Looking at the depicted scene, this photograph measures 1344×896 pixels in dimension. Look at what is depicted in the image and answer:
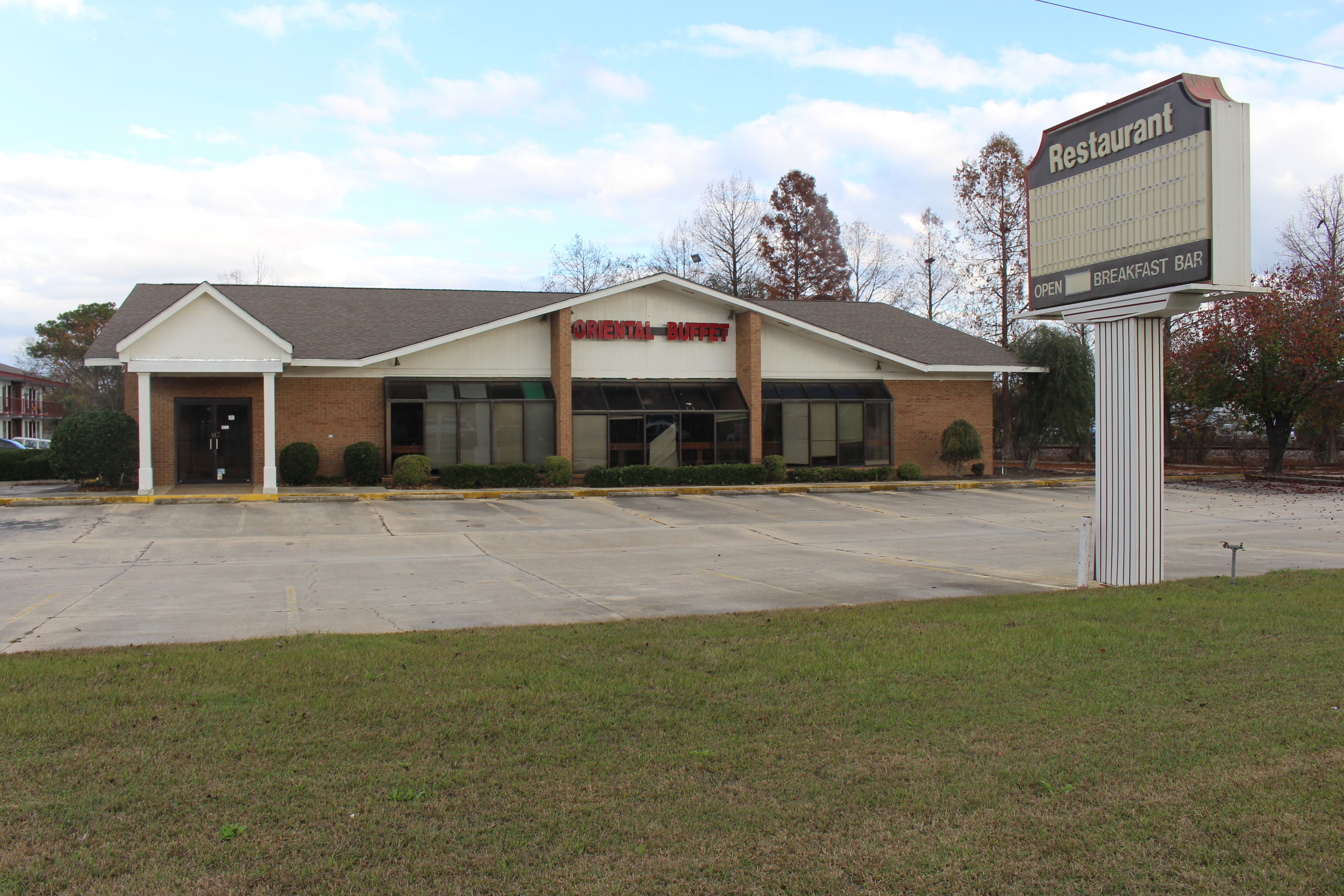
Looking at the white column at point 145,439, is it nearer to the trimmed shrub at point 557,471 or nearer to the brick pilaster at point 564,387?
the trimmed shrub at point 557,471

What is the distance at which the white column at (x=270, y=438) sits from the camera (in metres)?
21.6

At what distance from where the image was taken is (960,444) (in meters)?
28.0

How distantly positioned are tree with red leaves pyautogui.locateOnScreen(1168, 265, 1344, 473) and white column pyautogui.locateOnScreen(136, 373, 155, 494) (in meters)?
31.5

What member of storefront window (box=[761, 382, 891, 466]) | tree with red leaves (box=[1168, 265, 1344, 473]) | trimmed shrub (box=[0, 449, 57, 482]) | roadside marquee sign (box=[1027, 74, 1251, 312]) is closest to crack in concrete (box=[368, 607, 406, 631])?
roadside marquee sign (box=[1027, 74, 1251, 312])

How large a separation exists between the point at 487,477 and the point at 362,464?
10.3ft

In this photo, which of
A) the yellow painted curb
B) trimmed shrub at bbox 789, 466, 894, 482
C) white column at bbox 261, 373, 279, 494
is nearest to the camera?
the yellow painted curb

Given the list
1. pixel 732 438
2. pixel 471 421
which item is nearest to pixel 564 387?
pixel 471 421

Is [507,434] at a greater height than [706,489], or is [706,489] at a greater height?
[507,434]

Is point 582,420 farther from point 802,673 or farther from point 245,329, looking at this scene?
point 802,673

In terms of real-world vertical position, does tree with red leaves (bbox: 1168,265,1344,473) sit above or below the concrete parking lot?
above

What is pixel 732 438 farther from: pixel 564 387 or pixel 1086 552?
pixel 1086 552

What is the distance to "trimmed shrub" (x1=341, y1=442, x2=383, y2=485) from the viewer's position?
23.1m

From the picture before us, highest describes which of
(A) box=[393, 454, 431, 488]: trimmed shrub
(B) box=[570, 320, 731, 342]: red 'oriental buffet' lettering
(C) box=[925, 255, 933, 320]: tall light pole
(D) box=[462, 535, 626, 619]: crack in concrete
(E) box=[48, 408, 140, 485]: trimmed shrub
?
(C) box=[925, 255, 933, 320]: tall light pole

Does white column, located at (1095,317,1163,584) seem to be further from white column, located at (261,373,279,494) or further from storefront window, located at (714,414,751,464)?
white column, located at (261,373,279,494)
